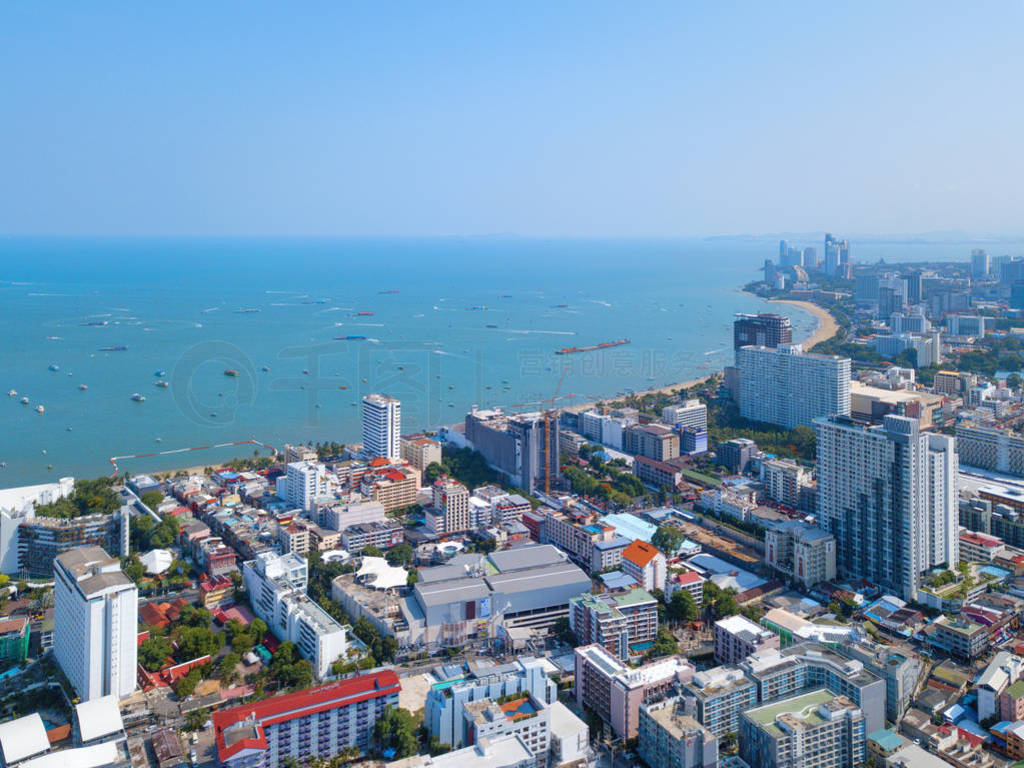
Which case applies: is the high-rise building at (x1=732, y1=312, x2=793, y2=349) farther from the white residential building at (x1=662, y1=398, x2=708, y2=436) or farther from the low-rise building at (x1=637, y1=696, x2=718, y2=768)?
the low-rise building at (x1=637, y1=696, x2=718, y2=768)

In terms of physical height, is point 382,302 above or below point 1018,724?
above

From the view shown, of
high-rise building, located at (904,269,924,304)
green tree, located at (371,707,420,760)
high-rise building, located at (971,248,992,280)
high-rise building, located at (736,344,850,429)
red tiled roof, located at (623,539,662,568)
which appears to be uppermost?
high-rise building, located at (971,248,992,280)

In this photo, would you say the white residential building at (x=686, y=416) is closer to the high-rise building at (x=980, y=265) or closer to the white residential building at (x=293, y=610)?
the white residential building at (x=293, y=610)

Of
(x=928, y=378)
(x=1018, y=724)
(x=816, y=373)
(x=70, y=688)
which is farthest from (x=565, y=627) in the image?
(x=928, y=378)

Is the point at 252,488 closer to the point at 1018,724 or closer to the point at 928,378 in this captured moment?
the point at 1018,724

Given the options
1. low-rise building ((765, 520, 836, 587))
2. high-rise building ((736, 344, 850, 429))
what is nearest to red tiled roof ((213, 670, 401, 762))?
low-rise building ((765, 520, 836, 587))

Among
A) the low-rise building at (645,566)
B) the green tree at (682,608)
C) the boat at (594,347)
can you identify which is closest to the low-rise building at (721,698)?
the green tree at (682,608)

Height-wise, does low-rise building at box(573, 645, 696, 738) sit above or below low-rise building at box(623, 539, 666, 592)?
below
